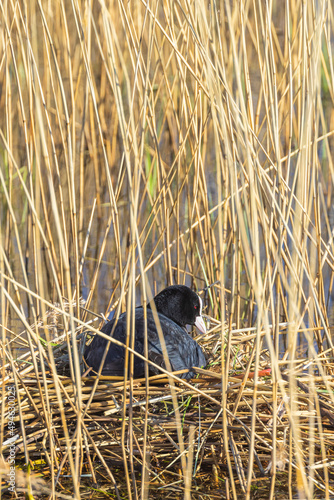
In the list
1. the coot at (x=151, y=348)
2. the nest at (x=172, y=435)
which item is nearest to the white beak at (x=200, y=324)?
the coot at (x=151, y=348)

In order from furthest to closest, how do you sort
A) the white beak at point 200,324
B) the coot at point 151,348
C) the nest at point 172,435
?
the white beak at point 200,324 → the coot at point 151,348 → the nest at point 172,435

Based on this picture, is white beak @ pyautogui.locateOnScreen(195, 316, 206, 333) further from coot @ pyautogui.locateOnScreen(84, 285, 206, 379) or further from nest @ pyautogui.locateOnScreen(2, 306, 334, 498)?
nest @ pyautogui.locateOnScreen(2, 306, 334, 498)

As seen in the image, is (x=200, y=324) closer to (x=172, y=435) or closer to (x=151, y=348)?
(x=151, y=348)

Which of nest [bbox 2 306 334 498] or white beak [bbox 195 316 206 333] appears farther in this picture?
white beak [bbox 195 316 206 333]

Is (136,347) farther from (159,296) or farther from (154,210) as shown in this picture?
(154,210)

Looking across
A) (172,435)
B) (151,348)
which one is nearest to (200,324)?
(151,348)

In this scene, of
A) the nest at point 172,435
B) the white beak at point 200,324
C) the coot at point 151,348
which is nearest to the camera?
the nest at point 172,435

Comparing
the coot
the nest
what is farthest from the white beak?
the nest

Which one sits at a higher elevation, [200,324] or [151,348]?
[151,348]

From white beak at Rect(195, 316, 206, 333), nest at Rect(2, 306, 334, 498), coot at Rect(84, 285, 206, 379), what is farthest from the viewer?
white beak at Rect(195, 316, 206, 333)

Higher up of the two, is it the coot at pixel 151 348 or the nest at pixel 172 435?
the coot at pixel 151 348

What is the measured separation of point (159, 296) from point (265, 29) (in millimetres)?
1271

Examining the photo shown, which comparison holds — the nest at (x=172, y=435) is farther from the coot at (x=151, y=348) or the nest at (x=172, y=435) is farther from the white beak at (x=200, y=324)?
the white beak at (x=200, y=324)

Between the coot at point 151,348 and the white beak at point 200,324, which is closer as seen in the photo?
the coot at point 151,348
